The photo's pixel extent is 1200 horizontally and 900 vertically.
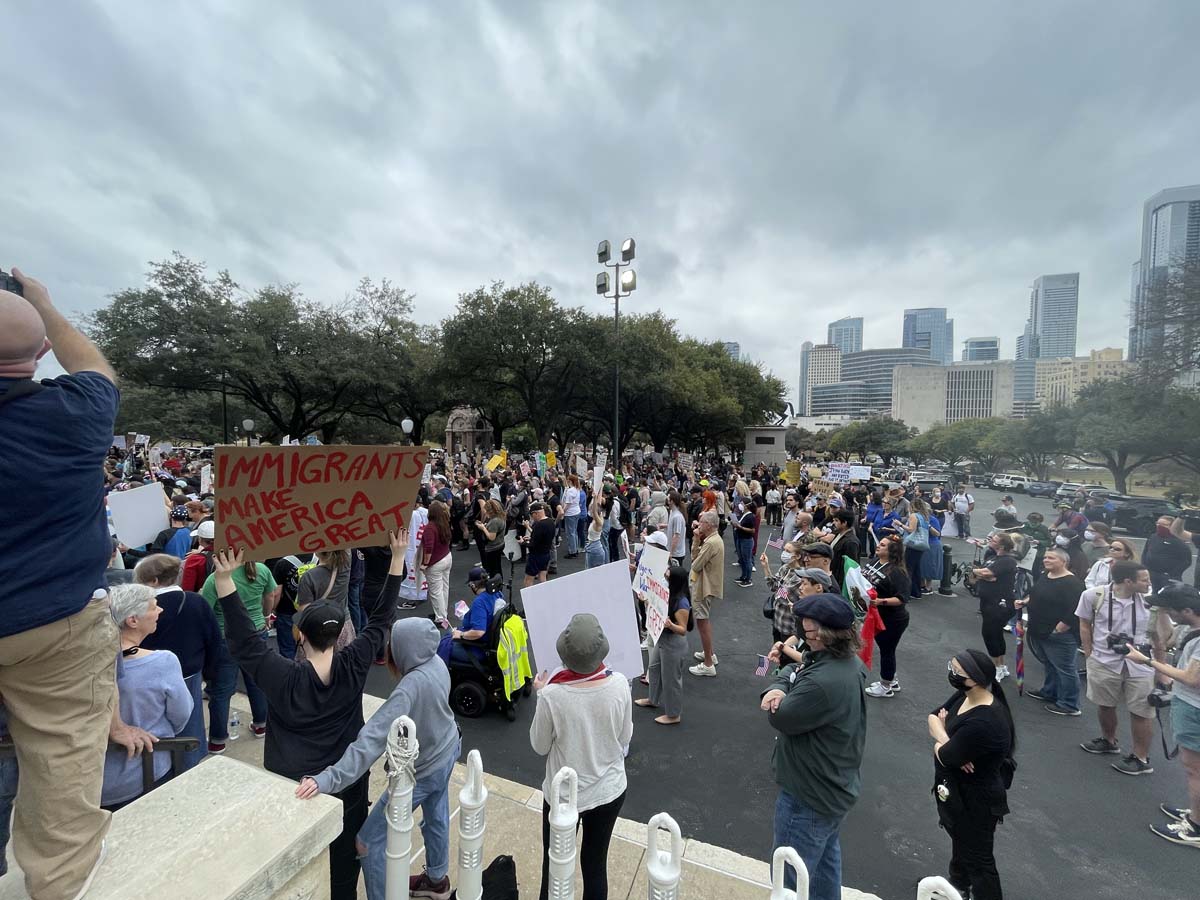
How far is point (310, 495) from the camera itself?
8.42 ft

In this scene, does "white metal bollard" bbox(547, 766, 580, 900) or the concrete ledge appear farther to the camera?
"white metal bollard" bbox(547, 766, 580, 900)

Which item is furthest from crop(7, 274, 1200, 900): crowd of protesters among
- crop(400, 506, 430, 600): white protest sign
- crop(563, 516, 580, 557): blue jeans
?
crop(563, 516, 580, 557): blue jeans

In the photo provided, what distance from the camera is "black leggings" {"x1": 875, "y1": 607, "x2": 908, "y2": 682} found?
18.4 feet

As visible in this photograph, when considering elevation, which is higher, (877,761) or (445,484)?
(445,484)

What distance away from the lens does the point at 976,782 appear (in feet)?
9.32

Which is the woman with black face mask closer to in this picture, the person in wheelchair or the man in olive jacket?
the man in olive jacket

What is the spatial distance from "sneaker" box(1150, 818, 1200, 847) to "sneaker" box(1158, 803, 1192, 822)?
0.06 metres

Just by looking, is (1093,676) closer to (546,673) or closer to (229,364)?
(546,673)

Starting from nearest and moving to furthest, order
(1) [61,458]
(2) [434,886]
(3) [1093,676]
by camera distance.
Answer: (1) [61,458] < (2) [434,886] < (3) [1093,676]

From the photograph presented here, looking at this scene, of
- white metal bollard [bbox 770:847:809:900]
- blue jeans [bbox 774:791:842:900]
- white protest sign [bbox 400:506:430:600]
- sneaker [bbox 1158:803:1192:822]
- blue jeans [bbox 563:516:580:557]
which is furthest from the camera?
blue jeans [bbox 563:516:580:557]

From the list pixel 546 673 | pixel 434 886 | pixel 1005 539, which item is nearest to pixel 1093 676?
pixel 1005 539

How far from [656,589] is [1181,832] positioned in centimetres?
398

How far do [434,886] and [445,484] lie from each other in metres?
11.2

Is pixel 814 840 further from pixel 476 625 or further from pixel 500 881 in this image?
pixel 476 625
